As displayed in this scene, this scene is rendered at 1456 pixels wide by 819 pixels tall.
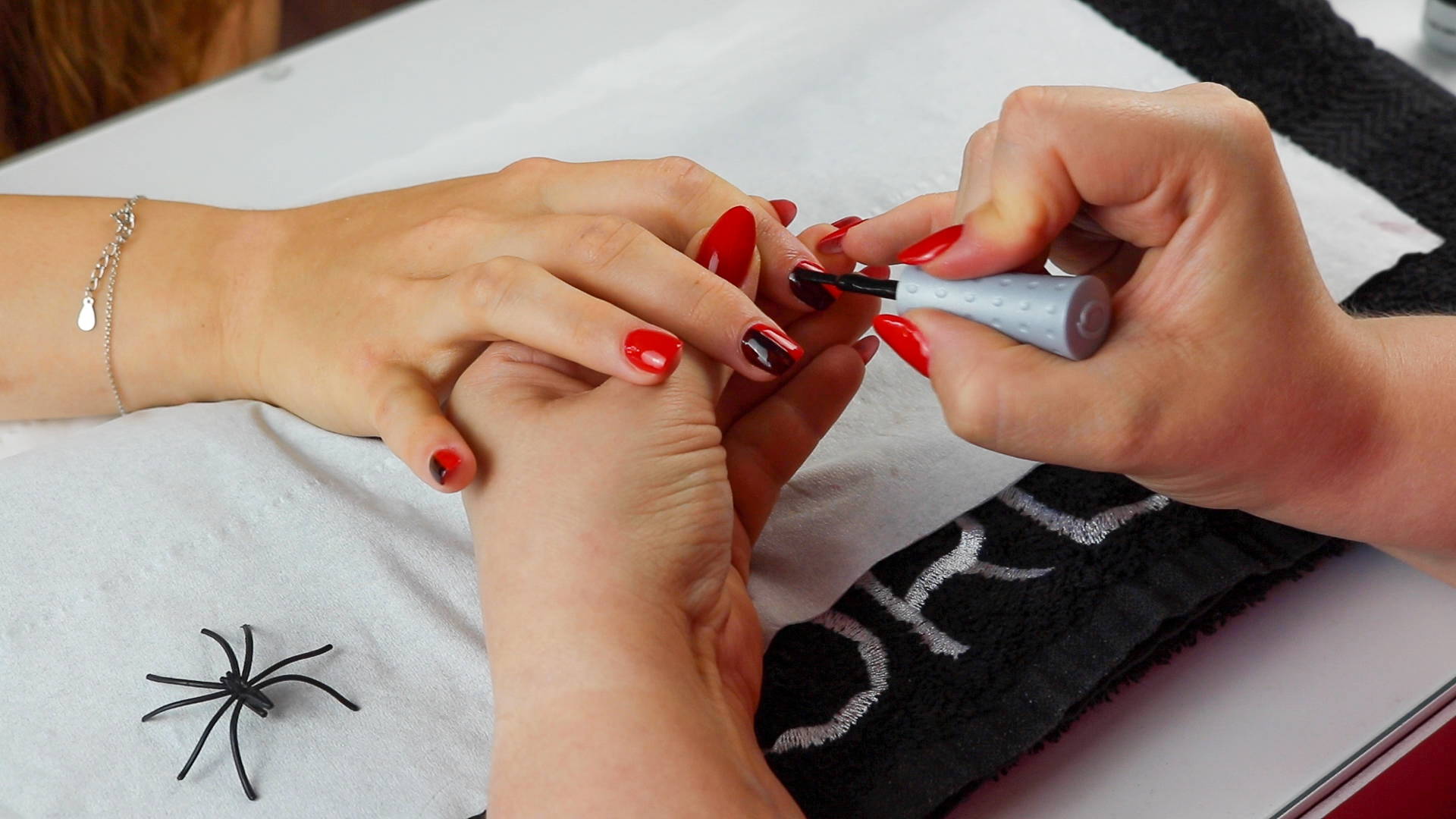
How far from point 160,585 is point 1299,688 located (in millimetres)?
747

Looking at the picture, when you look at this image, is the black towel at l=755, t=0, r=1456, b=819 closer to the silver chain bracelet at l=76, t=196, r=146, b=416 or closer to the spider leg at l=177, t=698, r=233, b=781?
the spider leg at l=177, t=698, r=233, b=781

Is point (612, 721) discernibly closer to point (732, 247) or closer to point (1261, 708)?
point (732, 247)

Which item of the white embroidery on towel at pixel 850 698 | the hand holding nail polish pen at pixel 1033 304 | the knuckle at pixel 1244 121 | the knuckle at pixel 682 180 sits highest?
the knuckle at pixel 1244 121

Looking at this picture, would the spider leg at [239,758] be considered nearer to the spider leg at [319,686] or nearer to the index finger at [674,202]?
the spider leg at [319,686]

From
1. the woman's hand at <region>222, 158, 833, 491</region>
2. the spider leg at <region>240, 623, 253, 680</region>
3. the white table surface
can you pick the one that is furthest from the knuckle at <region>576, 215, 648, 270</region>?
the white table surface

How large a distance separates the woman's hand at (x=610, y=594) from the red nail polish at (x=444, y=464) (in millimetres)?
24

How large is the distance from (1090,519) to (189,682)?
60 centimetres

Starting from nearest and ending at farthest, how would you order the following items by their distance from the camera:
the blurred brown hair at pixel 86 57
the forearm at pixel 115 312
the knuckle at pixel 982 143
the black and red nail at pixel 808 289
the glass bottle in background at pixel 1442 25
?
the knuckle at pixel 982 143 → the black and red nail at pixel 808 289 → the forearm at pixel 115 312 → the glass bottle in background at pixel 1442 25 → the blurred brown hair at pixel 86 57

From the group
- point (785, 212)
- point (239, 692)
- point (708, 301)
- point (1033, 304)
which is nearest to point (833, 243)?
point (785, 212)

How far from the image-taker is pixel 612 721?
0.61 m

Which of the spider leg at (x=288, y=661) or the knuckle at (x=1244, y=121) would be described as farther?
the spider leg at (x=288, y=661)

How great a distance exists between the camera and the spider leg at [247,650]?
711 millimetres

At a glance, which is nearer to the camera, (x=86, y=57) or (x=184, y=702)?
(x=184, y=702)

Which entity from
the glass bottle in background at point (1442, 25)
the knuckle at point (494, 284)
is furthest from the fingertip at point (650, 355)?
the glass bottle in background at point (1442, 25)
